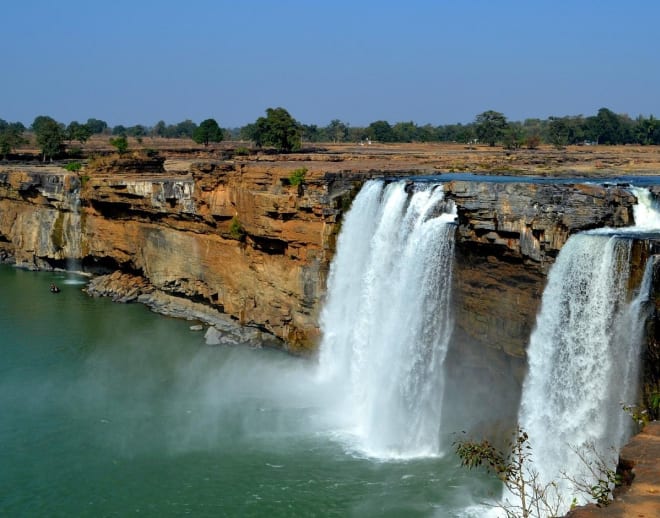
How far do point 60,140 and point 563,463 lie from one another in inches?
1731

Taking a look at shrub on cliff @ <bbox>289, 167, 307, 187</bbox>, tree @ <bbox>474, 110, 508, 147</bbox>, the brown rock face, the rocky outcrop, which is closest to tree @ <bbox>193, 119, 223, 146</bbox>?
tree @ <bbox>474, 110, 508, 147</bbox>

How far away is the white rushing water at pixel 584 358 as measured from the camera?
10.9 metres

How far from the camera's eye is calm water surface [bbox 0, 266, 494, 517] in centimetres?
1298

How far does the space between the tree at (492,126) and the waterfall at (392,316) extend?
3157cm

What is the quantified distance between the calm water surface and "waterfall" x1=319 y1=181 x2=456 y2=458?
0.81 m

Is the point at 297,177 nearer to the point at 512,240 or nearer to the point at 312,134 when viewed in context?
the point at 512,240

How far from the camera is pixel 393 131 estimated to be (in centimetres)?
7156

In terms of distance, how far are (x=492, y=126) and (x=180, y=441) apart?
126 ft

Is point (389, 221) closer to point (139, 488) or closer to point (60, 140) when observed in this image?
point (139, 488)

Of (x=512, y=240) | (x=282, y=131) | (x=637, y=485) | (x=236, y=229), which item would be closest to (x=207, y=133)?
(x=282, y=131)

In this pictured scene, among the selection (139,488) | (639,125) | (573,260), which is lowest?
(139,488)

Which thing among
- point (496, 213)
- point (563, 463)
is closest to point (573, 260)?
point (496, 213)

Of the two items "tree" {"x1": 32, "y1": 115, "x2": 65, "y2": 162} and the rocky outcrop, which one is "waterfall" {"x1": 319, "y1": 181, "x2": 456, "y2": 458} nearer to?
the rocky outcrop

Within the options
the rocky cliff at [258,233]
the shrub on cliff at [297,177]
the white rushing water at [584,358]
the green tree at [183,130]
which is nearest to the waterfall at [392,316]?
the rocky cliff at [258,233]
